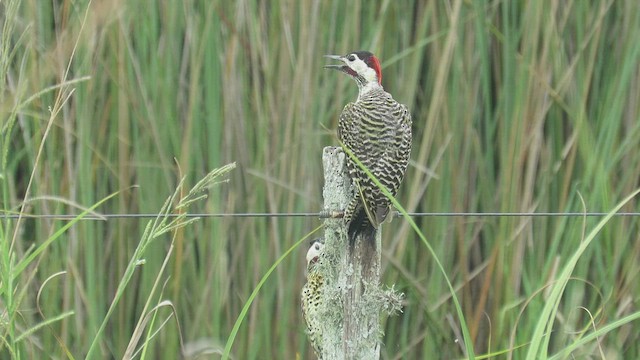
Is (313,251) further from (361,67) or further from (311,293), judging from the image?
(361,67)

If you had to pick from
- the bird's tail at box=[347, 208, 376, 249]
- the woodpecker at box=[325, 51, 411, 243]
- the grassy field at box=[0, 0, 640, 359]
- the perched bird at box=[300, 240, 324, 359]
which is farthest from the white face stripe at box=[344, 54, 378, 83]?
the bird's tail at box=[347, 208, 376, 249]

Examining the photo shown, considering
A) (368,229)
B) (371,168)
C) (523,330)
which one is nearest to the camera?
(368,229)

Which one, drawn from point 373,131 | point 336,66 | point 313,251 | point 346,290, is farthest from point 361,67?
point 346,290

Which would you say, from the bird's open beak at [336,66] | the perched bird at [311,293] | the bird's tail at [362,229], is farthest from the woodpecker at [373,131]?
the perched bird at [311,293]

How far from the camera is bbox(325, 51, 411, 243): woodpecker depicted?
2.25 metres

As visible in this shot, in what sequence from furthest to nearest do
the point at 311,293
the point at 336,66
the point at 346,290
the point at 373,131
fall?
1. the point at 311,293
2. the point at 336,66
3. the point at 373,131
4. the point at 346,290

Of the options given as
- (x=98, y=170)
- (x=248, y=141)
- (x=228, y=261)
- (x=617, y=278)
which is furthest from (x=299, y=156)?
(x=617, y=278)

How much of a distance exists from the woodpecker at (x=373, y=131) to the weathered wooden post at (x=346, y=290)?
21cm

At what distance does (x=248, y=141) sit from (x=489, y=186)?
61 centimetres

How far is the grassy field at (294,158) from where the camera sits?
265cm

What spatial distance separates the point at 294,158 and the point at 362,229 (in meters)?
0.79

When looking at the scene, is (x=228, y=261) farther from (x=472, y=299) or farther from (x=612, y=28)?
(x=612, y=28)

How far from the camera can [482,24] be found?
270 centimetres

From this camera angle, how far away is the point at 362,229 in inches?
74.6
